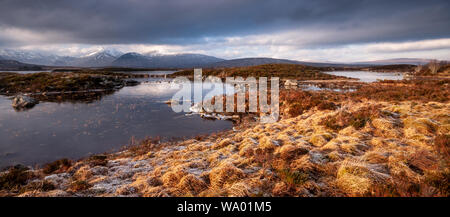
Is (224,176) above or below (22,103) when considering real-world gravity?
below

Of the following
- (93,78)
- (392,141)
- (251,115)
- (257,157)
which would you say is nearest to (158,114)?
(251,115)

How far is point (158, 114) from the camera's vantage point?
21.7 meters

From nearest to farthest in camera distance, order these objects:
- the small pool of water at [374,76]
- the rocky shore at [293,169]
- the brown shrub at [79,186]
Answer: the rocky shore at [293,169] → the brown shrub at [79,186] → the small pool of water at [374,76]

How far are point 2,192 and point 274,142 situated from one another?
11107 mm

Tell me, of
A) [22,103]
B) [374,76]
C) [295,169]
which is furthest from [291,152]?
Answer: [374,76]

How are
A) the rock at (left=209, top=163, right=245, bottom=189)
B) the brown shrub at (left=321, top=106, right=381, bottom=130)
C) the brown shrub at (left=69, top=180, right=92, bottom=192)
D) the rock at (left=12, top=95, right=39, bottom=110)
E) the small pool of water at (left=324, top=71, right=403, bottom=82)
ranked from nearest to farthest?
the rock at (left=209, top=163, right=245, bottom=189) < the brown shrub at (left=69, top=180, right=92, bottom=192) < the brown shrub at (left=321, top=106, right=381, bottom=130) < the rock at (left=12, top=95, right=39, bottom=110) < the small pool of water at (left=324, top=71, right=403, bottom=82)

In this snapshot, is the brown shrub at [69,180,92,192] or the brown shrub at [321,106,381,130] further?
the brown shrub at [321,106,381,130]

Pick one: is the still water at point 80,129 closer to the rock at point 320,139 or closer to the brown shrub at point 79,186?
the brown shrub at point 79,186

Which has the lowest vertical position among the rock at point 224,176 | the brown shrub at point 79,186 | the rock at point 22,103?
the brown shrub at point 79,186

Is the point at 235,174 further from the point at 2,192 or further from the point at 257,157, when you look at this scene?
the point at 2,192

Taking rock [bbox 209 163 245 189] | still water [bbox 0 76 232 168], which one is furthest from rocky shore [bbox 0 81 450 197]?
still water [bbox 0 76 232 168]

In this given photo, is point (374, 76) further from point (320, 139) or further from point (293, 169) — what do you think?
point (293, 169)

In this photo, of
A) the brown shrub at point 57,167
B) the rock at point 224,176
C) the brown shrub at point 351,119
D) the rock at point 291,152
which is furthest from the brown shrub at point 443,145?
the brown shrub at point 57,167

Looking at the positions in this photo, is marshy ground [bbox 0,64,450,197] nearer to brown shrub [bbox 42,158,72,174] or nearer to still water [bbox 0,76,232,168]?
brown shrub [bbox 42,158,72,174]
